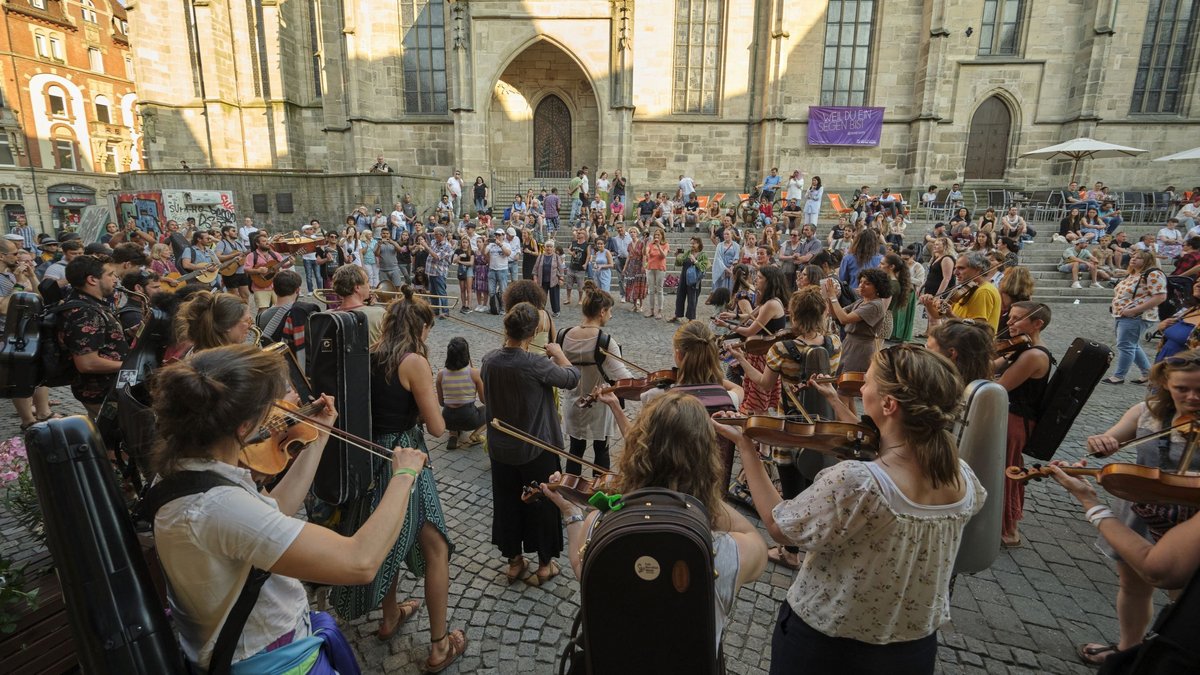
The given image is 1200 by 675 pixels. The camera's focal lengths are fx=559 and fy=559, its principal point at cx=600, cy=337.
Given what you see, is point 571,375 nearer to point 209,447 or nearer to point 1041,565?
point 209,447

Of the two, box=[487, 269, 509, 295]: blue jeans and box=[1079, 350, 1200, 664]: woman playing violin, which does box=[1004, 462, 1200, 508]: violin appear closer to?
box=[1079, 350, 1200, 664]: woman playing violin

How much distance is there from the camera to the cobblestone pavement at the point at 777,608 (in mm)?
2900

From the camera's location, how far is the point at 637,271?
12.2m

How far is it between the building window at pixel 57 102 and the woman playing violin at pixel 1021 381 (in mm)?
54252

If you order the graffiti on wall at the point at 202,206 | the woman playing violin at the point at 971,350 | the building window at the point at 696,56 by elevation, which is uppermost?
the building window at the point at 696,56

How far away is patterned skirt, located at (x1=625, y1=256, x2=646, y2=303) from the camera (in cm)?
1213

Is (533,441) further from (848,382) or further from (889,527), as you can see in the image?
(848,382)

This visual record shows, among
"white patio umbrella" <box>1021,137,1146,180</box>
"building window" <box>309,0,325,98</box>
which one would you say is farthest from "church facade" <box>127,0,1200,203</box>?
"white patio umbrella" <box>1021,137,1146,180</box>

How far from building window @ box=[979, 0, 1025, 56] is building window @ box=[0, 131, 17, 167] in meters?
52.5

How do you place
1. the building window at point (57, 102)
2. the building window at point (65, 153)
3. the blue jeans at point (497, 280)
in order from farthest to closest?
the building window at point (65, 153)
the building window at point (57, 102)
the blue jeans at point (497, 280)

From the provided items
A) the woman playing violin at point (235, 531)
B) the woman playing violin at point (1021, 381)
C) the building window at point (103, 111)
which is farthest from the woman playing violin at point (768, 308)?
the building window at point (103, 111)

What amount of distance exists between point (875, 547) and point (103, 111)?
187 feet

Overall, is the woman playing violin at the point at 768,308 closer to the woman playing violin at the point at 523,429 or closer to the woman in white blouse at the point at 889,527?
the woman playing violin at the point at 523,429

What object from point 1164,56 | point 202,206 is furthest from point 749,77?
point 202,206
